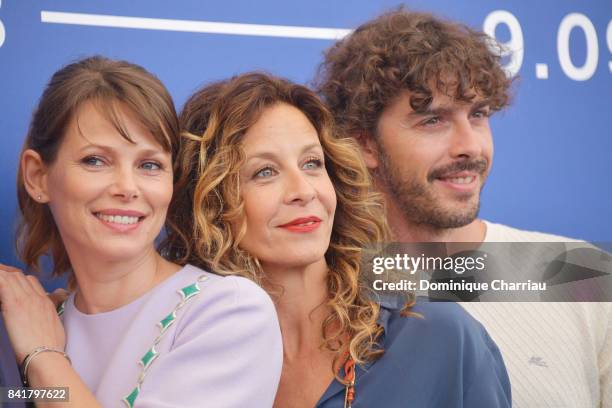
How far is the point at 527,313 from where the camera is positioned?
2459 millimetres

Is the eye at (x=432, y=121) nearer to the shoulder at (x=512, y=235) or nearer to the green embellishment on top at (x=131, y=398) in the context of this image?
the shoulder at (x=512, y=235)

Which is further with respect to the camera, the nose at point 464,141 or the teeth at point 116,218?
the nose at point 464,141

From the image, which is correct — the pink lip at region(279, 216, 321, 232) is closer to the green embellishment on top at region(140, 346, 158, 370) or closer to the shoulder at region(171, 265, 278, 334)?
the shoulder at region(171, 265, 278, 334)

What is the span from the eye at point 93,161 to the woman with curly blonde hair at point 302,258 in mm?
264

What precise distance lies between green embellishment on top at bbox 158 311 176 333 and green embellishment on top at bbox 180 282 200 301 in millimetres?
44

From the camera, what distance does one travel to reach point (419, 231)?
8.47 feet

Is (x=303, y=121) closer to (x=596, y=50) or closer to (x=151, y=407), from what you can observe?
(x=151, y=407)

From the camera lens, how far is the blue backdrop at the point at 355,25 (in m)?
2.25

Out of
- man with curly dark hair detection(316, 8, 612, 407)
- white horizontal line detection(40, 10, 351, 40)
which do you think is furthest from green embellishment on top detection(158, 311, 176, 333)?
white horizontal line detection(40, 10, 351, 40)

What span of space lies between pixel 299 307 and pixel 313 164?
13.6 inches

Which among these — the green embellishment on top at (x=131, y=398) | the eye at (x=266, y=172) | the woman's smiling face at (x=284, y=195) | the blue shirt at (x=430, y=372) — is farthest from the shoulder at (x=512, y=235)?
the green embellishment on top at (x=131, y=398)

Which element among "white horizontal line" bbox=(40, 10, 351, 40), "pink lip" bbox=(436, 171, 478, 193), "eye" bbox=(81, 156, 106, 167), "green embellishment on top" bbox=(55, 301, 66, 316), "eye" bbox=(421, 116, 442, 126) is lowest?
"green embellishment on top" bbox=(55, 301, 66, 316)

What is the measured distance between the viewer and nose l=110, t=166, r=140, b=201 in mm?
1769

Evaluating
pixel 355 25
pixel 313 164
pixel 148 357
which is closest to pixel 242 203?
pixel 313 164
